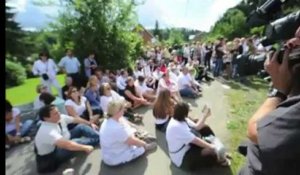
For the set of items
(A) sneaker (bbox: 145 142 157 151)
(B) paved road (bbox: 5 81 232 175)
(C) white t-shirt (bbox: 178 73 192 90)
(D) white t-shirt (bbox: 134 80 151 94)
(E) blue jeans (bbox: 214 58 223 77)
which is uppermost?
(E) blue jeans (bbox: 214 58 223 77)

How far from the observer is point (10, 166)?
5.80m

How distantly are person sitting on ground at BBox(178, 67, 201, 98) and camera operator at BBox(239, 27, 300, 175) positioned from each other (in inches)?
357

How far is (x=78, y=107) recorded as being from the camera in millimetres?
7340

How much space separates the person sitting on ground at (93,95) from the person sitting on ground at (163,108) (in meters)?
1.69

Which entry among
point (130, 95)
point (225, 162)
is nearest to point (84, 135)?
point (225, 162)

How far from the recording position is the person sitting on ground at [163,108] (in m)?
6.71

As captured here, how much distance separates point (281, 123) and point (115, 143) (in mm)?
4051

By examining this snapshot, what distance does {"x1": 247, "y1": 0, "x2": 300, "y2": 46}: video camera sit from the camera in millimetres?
1948

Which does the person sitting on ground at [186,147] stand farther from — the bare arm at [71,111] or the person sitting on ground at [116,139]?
the bare arm at [71,111]

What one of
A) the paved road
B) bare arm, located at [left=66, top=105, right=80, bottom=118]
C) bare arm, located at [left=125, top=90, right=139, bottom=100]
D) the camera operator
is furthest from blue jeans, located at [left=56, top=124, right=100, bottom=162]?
the camera operator

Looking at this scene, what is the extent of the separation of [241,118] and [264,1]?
623 centimetres

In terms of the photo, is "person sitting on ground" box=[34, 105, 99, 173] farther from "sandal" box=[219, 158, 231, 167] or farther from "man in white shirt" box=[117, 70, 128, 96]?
"man in white shirt" box=[117, 70, 128, 96]

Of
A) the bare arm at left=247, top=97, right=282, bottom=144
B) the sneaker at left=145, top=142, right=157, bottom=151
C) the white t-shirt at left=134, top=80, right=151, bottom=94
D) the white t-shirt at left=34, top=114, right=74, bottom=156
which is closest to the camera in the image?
the bare arm at left=247, top=97, right=282, bottom=144

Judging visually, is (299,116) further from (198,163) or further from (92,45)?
(92,45)
